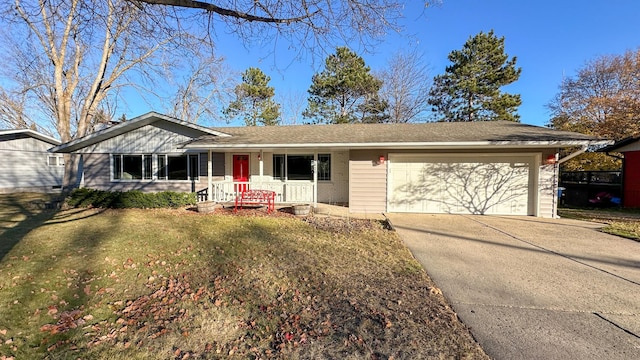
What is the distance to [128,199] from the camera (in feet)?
33.9

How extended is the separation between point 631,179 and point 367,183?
11813 millimetres

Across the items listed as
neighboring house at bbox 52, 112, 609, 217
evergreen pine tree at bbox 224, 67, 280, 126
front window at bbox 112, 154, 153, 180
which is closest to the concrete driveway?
neighboring house at bbox 52, 112, 609, 217

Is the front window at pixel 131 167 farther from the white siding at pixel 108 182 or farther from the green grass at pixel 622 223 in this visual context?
the green grass at pixel 622 223

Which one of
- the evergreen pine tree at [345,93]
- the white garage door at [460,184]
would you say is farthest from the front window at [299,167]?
the evergreen pine tree at [345,93]

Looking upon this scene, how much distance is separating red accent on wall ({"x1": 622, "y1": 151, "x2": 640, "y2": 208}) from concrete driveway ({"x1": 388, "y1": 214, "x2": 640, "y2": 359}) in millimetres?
7408

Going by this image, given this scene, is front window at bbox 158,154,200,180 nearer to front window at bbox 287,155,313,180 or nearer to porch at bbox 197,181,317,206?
porch at bbox 197,181,317,206

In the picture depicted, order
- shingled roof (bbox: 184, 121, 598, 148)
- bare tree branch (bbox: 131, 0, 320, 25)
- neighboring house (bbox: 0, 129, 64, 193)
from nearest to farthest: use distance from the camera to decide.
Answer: bare tree branch (bbox: 131, 0, 320, 25) → shingled roof (bbox: 184, 121, 598, 148) → neighboring house (bbox: 0, 129, 64, 193)

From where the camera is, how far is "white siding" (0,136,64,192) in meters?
16.6

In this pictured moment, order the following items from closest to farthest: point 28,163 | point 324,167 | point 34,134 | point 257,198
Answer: point 257,198, point 324,167, point 34,134, point 28,163

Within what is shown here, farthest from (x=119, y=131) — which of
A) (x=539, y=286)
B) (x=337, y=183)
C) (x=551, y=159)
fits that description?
(x=551, y=159)

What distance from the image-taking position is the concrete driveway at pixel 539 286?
2605 mm

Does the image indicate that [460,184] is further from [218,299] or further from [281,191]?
[218,299]

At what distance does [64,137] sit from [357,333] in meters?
15.9

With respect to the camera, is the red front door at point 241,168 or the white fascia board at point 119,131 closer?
the white fascia board at point 119,131
